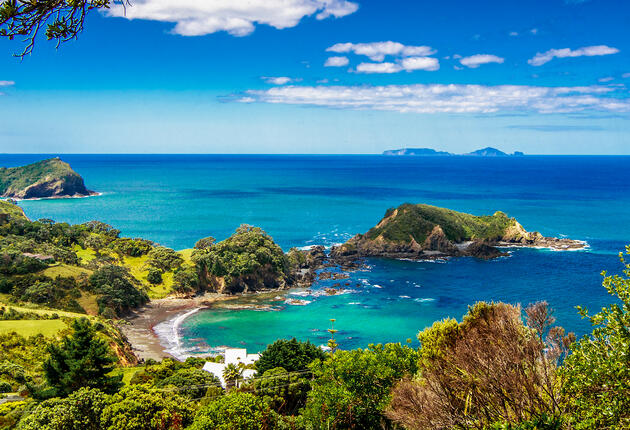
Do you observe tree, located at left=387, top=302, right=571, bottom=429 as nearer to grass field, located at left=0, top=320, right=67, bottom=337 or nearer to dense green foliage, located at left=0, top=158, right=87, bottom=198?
grass field, located at left=0, top=320, right=67, bottom=337

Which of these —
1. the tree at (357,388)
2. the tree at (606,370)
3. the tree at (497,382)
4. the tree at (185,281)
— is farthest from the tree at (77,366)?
the tree at (185,281)

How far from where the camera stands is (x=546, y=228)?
10581cm

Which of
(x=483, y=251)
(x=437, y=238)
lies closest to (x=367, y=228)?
(x=437, y=238)

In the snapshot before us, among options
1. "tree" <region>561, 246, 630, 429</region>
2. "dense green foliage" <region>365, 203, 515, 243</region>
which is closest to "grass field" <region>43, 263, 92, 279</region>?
"dense green foliage" <region>365, 203, 515, 243</region>

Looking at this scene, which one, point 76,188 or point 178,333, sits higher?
point 76,188

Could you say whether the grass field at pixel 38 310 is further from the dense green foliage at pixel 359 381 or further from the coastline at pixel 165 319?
the coastline at pixel 165 319

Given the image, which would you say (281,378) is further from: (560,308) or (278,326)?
(560,308)

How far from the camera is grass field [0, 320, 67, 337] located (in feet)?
131

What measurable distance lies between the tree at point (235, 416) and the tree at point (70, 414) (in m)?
4.68

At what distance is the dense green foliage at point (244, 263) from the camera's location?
68.7 metres

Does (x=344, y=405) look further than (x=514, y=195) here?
No

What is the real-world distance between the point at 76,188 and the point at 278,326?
144m

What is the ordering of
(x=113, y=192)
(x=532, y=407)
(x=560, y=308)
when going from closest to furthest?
(x=532, y=407) → (x=560, y=308) → (x=113, y=192)

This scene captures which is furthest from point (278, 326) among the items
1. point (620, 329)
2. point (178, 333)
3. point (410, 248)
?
point (620, 329)
